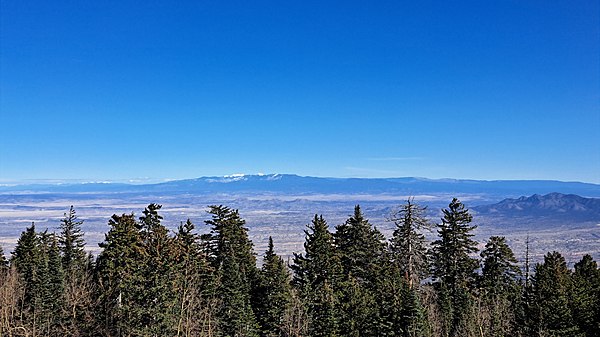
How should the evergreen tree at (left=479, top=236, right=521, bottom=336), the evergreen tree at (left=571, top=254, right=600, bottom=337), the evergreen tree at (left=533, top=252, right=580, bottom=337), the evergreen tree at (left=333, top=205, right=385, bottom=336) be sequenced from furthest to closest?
the evergreen tree at (left=479, top=236, right=521, bottom=336) → the evergreen tree at (left=333, top=205, right=385, bottom=336) → the evergreen tree at (left=571, top=254, right=600, bottom=337) → the evergreen tree at (left=533, top=252, right=580, bottom=337)

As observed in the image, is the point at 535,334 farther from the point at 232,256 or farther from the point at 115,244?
the point at 115,244

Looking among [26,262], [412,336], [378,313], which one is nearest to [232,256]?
[378,313]

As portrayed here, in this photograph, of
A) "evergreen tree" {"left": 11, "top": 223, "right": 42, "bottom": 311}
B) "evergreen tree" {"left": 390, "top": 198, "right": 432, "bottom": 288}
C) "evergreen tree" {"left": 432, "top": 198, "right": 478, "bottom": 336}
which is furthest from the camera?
"evergreen tree" {"left": 432, "top": 198, "right": 478, "bottom": 336}

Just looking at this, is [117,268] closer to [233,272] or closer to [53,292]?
[233,272]

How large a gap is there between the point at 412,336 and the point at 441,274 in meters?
14.4

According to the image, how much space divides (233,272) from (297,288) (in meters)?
6.82

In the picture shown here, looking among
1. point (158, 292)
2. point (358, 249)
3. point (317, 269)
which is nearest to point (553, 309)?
point (358, 249)

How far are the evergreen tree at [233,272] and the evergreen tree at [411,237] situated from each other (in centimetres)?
1228

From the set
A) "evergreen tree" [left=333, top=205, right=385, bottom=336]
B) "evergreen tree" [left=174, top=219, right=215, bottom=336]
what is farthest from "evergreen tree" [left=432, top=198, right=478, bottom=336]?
"evergreen tree" [left=174, top=219, right=215, bottom=336]

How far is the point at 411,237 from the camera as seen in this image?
124 ft

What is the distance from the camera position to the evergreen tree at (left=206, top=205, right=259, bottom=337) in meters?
37.6

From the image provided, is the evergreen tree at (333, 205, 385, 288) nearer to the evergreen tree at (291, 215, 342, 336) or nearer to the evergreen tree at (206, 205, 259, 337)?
the evergreen tree at (291, 215, 342, 336)

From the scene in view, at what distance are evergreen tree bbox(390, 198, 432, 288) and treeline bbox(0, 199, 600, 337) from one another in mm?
103

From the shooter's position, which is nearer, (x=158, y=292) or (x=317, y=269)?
(x=158, y=292)
